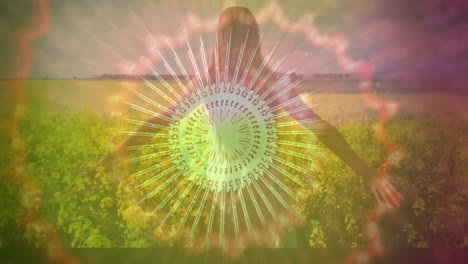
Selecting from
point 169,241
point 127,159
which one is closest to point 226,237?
point 169,241

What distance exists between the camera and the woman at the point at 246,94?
79.5 inches

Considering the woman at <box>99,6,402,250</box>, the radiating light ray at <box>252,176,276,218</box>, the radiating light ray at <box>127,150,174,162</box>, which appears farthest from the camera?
the radiating light ray at <box>127,150,174,162</box>

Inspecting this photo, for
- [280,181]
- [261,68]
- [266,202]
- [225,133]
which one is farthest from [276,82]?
[266,202]

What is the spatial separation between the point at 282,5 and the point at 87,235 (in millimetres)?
1454

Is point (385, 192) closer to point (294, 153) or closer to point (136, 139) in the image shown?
point (294, 153)

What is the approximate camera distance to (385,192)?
2.16 metres

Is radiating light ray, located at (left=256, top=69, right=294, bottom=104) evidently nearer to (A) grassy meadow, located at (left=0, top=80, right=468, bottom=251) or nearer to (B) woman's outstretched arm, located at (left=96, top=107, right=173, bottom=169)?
(A) grassy meadow, located at (left=0, top=80, right=468, bottom=251)

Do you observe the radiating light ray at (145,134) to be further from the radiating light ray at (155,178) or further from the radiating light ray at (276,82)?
the radiating light ray at (276,82)

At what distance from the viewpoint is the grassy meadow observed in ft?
6.95

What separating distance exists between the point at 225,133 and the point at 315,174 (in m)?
0.48

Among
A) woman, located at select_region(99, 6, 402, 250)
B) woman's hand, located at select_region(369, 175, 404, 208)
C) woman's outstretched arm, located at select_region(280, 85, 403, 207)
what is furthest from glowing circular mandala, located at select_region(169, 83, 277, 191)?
woman's hand, located at select_region(369, 175, 404, 208)

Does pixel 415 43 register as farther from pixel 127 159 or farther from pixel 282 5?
pixel 127 159

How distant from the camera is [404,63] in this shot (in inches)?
83.4

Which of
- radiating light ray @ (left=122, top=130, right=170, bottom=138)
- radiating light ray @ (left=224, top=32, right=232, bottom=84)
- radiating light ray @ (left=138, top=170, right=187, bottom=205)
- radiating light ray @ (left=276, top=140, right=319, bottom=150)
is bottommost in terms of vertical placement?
radiating light ray @ (left=138, top=170, right=187, bottom=205)
